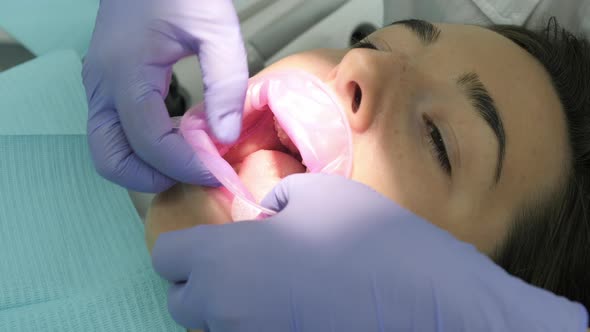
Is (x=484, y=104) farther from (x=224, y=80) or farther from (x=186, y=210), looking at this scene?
(x=186, y=210)

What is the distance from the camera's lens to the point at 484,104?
0.93m

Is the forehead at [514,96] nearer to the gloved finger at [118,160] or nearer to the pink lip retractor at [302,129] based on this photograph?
the pink lip retractor at [302,129]

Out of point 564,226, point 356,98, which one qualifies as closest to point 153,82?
point 356,98

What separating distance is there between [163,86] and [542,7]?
107 cm

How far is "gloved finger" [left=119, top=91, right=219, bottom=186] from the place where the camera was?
0.95m

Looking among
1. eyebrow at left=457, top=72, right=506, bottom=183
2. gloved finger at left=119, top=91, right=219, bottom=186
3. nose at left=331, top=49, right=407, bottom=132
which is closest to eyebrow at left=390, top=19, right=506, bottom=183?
eyebrow at left=457, top=72, right=506, bottom=183

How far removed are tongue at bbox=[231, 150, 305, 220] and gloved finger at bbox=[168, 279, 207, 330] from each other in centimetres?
19

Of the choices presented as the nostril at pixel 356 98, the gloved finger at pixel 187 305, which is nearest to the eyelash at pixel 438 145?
the nostril at pixel 356 98

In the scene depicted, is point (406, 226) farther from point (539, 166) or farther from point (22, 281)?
point (22, 281)

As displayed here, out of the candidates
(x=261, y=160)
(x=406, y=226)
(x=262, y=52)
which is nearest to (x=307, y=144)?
(x=261, y=160)

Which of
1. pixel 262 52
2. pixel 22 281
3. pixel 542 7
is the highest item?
pixel 542 7

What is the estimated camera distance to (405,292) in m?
0.74

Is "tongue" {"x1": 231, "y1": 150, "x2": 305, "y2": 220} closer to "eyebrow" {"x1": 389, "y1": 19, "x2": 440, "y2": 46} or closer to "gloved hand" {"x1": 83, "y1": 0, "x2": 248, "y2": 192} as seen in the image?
"gloved hand" {"x1": 83, "y1": 0, "x2": 248, "y2": 192}

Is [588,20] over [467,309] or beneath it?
over
